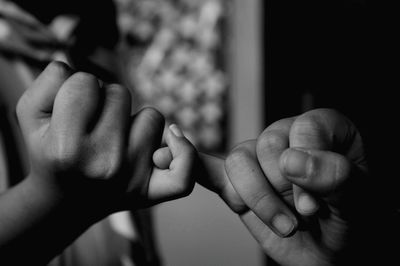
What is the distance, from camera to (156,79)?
1.14m

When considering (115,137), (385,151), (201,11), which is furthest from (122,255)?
(201,11)

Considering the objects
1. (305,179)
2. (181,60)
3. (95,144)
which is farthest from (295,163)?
(181,60)

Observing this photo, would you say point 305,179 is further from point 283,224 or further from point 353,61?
point 353,61

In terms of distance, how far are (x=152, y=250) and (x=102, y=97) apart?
→ 1.23ft

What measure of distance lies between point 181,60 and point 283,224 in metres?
0.94

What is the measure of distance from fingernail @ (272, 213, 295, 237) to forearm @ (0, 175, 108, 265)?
14 centimetres

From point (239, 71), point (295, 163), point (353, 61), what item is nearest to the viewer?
point (295, 163)

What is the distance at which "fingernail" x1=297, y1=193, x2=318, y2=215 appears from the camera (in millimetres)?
253

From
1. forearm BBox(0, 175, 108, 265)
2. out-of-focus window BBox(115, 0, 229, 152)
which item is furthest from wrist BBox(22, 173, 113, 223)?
out-of-focus window BBox(115, 0, 229, 152)

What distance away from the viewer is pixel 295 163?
0.23 meters

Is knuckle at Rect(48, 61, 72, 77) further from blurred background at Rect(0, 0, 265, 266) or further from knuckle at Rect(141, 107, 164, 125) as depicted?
blurred background at Rect(0, 0, 265, 266)

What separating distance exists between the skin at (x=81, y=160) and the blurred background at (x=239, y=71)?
548 mm

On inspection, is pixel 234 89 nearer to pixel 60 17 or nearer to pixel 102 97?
pixel 60 17

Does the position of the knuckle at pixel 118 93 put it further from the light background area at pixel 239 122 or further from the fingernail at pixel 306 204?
the light background area at pixel 239 122
